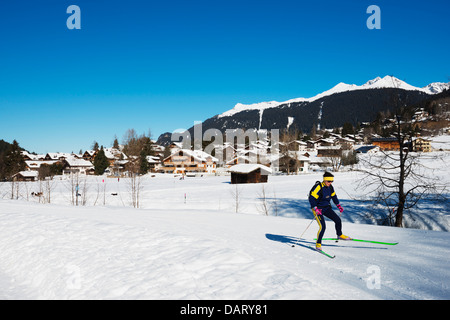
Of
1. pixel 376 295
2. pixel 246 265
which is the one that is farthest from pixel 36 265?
pixel 376 295

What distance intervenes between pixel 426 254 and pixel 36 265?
11.0 metres

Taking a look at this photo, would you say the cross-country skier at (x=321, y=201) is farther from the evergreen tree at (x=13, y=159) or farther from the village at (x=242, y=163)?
the evergreen tree at (x=13, y=159)

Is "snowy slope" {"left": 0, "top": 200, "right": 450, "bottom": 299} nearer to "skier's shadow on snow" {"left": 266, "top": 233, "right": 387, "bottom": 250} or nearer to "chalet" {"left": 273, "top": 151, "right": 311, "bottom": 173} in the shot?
"skier's shadow on snow" {"left": 266, "top": 233, "right": 387, "bottom": 250}

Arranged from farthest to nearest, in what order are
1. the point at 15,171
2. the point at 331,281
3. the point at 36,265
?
1. the point at 15,171
2. the point at 36,265
3. the point at 331,281

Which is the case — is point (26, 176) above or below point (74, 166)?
below

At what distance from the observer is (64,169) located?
286ft

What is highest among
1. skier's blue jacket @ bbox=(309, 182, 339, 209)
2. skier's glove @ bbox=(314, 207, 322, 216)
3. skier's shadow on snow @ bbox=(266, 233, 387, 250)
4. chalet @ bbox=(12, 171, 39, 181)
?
skier's blue jacket @ bbox=(309, 182, 339, 209)

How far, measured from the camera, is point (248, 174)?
178 feet

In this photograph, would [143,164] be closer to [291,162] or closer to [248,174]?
[248,174]

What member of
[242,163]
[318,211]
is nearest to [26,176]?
[242,163]

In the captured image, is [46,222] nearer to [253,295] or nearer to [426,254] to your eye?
[253,295]

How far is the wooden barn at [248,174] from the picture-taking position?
177ft

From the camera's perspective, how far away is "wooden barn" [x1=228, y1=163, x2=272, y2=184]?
5391 cm

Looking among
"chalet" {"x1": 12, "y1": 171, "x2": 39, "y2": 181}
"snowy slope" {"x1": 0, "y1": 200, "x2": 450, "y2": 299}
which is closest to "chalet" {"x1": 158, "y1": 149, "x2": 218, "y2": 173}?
"chalet" {"x1": 12, "y1": 171, "x2": 39, "y2": 181}
